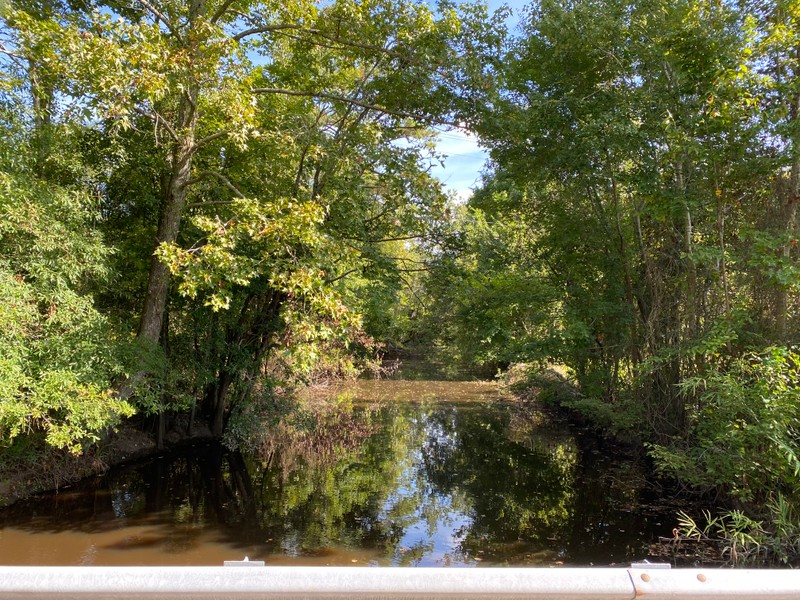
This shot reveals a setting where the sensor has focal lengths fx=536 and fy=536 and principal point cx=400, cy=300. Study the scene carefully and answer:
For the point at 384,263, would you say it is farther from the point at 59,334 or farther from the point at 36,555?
the point at 36,555

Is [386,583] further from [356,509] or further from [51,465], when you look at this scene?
[51,465]

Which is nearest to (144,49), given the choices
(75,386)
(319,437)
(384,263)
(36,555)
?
(75,386)

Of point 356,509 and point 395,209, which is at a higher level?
point 395,209

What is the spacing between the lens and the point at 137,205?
10.7 m

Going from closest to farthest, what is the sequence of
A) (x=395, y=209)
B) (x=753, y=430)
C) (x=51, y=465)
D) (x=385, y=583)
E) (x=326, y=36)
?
(x=385, y=583) < (x=753, y=430) < (x=51, y=465) < (x=326, y=36) < (x=395, y=209)

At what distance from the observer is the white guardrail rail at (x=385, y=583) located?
1593mm

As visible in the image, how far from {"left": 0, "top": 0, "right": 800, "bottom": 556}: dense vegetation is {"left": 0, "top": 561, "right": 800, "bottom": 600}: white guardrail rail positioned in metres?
5.32

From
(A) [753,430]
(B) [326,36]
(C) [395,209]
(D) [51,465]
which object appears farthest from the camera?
(C) [395,209]

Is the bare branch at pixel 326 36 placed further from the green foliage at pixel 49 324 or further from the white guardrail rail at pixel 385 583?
the white guardrail rail at pixel 385 583

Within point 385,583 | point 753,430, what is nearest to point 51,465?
point 385,583

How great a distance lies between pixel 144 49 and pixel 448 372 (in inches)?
952

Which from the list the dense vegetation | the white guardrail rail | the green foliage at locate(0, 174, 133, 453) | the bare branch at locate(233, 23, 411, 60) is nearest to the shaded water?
the dense vegetation

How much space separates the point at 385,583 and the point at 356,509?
25.8 feet

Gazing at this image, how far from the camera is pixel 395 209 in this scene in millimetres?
11148
